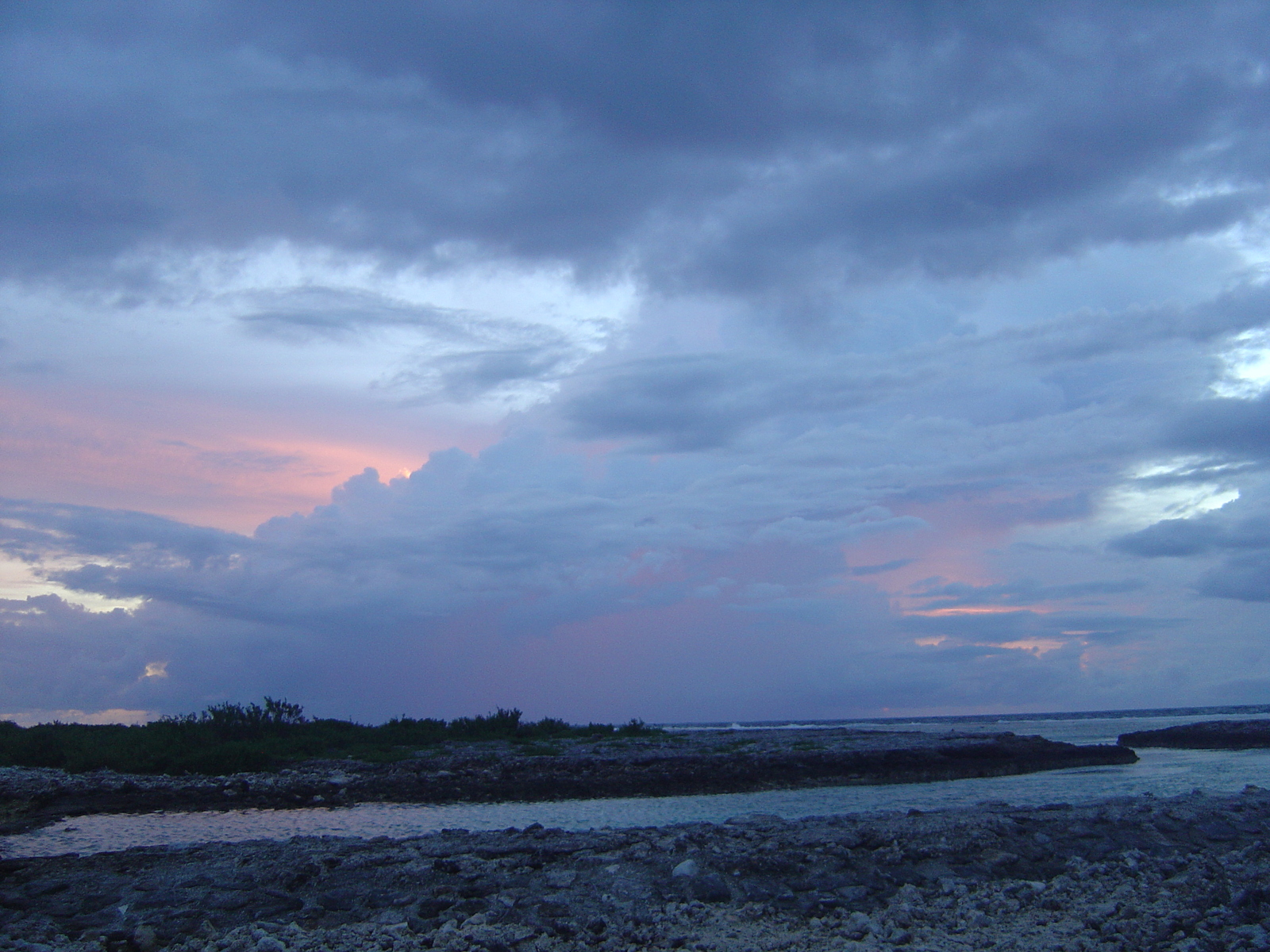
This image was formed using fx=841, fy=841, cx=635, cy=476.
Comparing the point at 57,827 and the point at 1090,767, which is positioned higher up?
the point at 57,827

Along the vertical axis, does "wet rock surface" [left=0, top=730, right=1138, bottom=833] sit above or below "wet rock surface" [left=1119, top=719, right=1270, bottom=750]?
above

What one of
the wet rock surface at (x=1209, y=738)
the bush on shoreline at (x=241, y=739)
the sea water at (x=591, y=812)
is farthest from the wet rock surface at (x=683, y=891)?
the wet rock surface at (x=1209, y=738)

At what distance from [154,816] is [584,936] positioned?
19.8 meters

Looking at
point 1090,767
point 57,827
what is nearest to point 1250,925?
point 57,827

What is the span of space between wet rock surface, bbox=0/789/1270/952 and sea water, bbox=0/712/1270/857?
6053mm

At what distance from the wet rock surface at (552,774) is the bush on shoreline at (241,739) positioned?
1882mm

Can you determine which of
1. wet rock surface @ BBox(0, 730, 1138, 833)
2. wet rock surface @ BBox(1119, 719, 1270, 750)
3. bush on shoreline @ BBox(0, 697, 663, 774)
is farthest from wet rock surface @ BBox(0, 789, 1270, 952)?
wet rock surface @ BBox(1119, 719, 1270, 750)

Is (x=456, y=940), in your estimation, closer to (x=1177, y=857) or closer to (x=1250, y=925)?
(x=1250, y=925)

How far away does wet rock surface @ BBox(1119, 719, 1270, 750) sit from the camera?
59.8 m

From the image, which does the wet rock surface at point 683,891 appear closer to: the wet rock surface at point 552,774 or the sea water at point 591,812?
the sea water at point 591,812

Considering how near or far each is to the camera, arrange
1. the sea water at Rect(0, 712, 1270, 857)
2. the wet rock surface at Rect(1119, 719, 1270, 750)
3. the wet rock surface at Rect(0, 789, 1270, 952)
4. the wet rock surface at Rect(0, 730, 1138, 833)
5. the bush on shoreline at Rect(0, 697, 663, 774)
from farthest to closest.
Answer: the wet rock surface at Rect(1119, 719, 1270, 750) < the bush on shoreline at Rect(0, 697, 663, 774) < the wet rock surface at Rect(0, 730, 1138, 833) < the sea water at Rect(0, 712, 1270, 857) < the wet rock surface at Rect(0, 789, 1270, 952)

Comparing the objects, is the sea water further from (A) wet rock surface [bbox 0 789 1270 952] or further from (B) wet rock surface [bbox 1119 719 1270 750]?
(B) wet rock surface [bbox 1119 719 1270 750]

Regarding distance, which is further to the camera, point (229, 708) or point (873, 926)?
point (229, 708)

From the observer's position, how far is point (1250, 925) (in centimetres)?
1096
